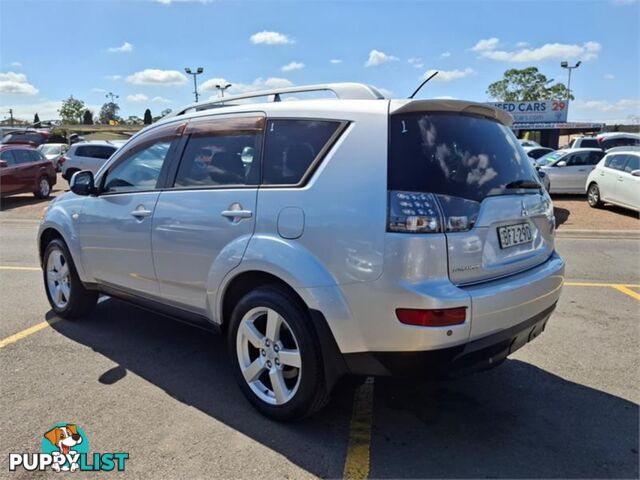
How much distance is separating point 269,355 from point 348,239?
96 centimetres

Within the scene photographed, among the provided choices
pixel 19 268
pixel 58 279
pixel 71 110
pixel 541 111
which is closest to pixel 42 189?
pixel 19 268

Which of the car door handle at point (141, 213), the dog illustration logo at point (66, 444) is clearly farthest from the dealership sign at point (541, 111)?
the dog illustration logo at point (66, 444)

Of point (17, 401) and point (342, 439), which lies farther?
point (17, 401)

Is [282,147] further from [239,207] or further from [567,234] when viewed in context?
[567,234]

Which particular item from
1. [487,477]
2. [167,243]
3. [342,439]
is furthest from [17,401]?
[487,477]

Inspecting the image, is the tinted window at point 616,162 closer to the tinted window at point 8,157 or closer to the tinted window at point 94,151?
the tinted window at point 94,151

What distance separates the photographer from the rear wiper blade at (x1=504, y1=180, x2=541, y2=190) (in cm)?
291

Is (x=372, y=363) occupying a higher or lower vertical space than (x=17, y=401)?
higher

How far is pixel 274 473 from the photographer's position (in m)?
2.61

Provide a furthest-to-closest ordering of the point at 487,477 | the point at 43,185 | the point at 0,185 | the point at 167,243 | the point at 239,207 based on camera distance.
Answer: the point at 43,185, the point at 0,185, the point at 167,243, the point at 239,207, the point at 487,477

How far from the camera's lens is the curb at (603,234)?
9867mm

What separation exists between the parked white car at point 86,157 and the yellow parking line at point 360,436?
18.4m

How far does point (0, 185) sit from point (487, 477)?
1633cm
